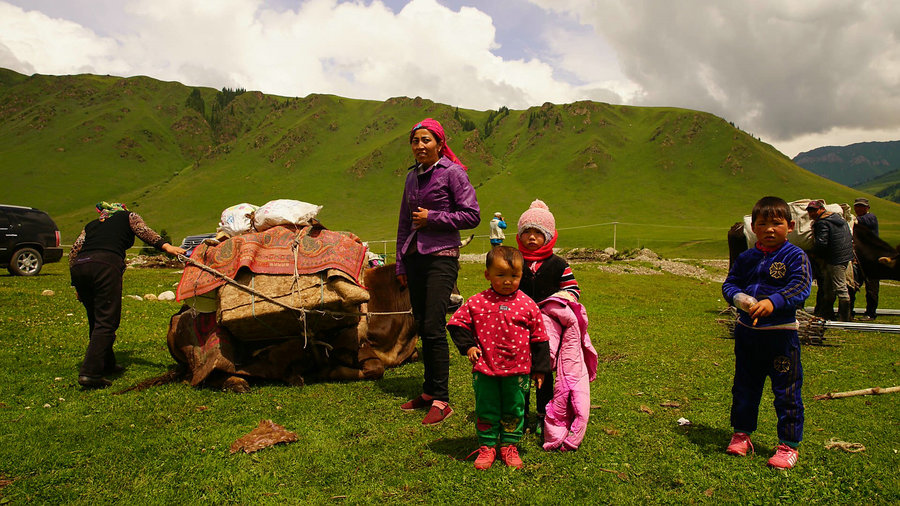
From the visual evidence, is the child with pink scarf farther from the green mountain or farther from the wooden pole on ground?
the green mountain

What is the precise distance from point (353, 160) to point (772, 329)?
427ft

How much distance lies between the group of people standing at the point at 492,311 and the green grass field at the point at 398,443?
281 mm

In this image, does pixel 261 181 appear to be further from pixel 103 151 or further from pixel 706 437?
pixel 706 437

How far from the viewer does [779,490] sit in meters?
3.42

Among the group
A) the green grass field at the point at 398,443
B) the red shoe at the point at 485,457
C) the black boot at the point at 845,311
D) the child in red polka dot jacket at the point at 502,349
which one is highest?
the child in red polka dot jacket at the point at 502,349

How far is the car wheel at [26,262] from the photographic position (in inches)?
628

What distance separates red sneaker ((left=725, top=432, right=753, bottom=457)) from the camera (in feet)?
13.0

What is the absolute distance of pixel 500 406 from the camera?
380cm

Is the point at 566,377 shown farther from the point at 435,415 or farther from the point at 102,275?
the point at 102,275

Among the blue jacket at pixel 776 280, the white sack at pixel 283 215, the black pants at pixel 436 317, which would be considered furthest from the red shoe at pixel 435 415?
the white sack at pixel 283 215

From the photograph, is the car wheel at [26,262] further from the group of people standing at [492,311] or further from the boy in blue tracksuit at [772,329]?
the boy in blue tracksuit at [772,329]

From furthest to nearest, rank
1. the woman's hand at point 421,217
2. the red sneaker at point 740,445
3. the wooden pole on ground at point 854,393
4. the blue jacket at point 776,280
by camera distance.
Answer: the wooden pole on ground at point 854,393 < the woman's hand at point 421,217 < the red sneaker at point 740,445 < the blue jacket at point 776,280

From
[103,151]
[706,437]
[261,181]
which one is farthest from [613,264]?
[103,151]

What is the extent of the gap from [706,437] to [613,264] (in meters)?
20.6
